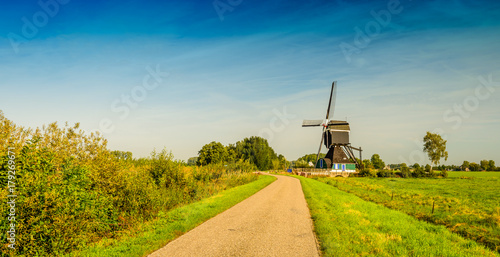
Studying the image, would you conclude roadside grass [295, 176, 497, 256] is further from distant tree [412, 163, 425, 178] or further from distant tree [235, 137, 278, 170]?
distant tree [235, 137, 278, 170]

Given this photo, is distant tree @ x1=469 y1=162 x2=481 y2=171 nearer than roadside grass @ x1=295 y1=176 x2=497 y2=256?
No

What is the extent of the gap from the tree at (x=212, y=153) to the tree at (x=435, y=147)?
75.9m

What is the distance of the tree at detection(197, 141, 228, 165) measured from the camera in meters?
90.4

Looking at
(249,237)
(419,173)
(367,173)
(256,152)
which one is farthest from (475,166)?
(249,237)

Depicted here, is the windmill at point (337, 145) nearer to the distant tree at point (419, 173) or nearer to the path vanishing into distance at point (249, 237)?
the distant tree at point (419, 173)

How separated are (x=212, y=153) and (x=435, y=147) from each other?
8151 cm

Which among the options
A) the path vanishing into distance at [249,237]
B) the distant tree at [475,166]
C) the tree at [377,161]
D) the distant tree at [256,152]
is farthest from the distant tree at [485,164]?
the path vanishing into distance at [249,237]

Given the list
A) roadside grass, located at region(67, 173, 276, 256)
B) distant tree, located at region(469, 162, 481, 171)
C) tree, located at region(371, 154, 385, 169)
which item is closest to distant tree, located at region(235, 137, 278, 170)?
tree, located at region(371, 154, 385, 169)

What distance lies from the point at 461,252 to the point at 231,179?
28.2 meters

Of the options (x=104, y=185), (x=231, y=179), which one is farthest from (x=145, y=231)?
(x=231, y=179)

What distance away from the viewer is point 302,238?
9.73m

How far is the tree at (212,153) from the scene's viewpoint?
90.4 meters

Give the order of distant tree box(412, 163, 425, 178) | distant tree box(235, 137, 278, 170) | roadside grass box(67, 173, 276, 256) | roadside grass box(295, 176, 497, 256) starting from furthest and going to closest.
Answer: distant tree box(235, 137, 278, 170), distant tree box(412, 163, 425, 178), roadside grass box(295, 176, 497, 256), roadside grass box(67, 173, 276, 256)

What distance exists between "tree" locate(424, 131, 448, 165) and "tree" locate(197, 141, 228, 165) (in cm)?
7591
